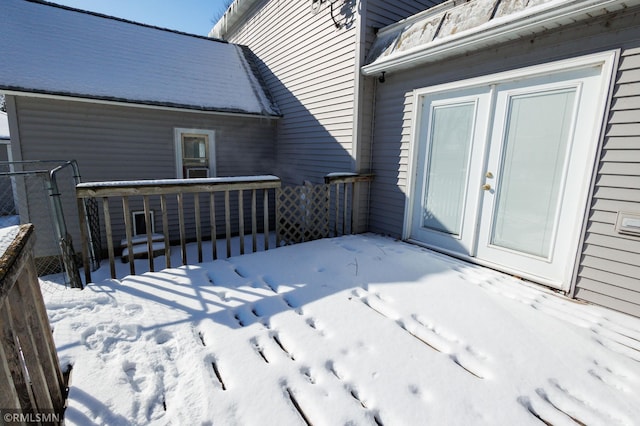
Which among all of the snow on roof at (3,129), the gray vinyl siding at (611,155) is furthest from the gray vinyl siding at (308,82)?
the snow on roof at (3,129)

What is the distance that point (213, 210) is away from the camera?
143 inches

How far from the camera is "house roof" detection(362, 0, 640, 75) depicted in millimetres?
2660

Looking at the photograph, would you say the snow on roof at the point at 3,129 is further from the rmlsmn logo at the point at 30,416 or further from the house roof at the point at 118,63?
the rmlsmn logo at the point at 30,416

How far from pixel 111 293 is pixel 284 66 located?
5664 mm

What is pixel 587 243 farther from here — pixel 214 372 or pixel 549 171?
pixel 214 372

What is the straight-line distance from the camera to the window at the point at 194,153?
6.55m

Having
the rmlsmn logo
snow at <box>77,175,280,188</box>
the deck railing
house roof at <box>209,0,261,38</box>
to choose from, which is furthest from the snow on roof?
the rmlsmn logo

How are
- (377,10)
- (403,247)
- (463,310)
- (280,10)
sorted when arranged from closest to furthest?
(463,310) → (403,247) → (377,10) → (280,10)

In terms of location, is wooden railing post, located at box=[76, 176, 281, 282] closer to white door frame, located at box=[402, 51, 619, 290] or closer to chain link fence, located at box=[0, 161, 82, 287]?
white door frame, located at box=[402, 51, 619, 290]

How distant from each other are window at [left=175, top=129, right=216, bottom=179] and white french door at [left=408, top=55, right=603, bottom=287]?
4576 millimetres

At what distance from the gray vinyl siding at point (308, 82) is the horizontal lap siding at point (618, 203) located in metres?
3.10

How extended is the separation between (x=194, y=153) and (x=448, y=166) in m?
5.22

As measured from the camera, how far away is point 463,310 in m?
2.54

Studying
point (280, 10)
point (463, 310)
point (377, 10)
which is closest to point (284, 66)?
point (280, 10)
